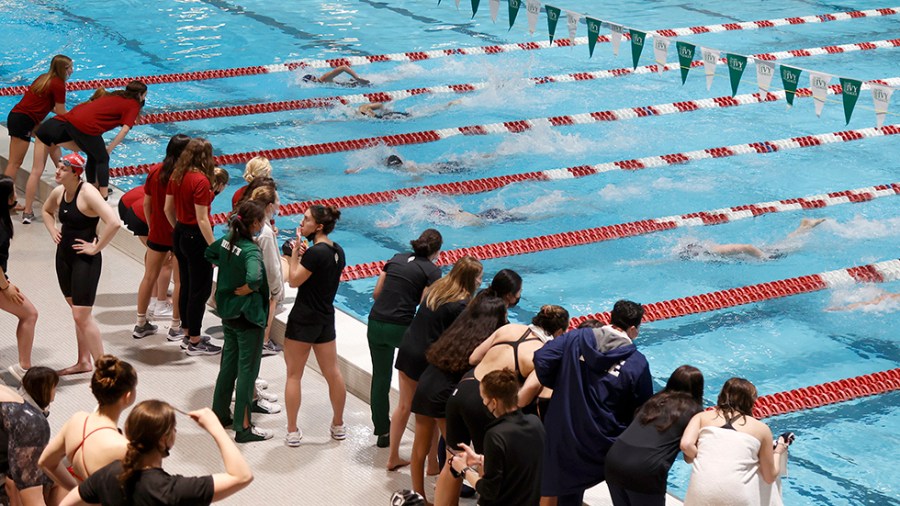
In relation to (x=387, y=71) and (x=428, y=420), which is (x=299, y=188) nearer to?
(x=387, y=71)

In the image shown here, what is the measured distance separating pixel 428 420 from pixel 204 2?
542 inches

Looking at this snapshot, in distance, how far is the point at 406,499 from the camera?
483cm

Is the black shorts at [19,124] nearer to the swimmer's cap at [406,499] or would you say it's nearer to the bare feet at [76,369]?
the bare feet at [76,369]

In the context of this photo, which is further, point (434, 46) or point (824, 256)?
point (434, 46)

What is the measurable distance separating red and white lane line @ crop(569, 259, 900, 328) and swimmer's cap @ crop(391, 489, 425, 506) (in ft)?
8.86

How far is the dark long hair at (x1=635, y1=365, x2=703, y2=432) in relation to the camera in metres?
4.28

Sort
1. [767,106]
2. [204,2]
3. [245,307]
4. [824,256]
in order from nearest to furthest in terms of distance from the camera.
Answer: [245,307] → [824,256] → [767,106] → [204,2]

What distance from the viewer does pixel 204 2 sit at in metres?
17.6

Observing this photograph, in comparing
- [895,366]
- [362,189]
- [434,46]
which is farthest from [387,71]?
[895,366]

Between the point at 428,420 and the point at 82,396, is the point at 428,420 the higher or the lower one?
the higher one

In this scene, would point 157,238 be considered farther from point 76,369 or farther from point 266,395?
point 266,395

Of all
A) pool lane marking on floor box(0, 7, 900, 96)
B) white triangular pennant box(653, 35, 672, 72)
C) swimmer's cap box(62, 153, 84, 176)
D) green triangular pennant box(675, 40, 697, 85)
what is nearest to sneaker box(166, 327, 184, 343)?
swimmer's cap box(62, 153, 84, 176)

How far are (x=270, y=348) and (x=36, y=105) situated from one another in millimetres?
3351

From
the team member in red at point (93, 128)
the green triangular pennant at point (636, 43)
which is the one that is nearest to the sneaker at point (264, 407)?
the team member in red at point (93, 128)
